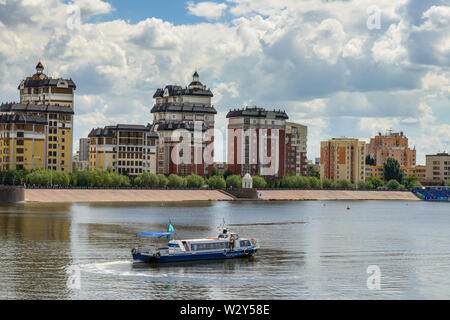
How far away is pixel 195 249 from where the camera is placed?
230ft

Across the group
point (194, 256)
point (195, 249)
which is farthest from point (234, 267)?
point (195, 249)

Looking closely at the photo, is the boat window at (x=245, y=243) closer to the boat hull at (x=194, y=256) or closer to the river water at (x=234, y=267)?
the boat hull at (x=194, y=256)

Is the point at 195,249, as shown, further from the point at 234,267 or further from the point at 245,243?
the point at 245,243

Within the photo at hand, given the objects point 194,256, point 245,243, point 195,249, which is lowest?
point 194,256

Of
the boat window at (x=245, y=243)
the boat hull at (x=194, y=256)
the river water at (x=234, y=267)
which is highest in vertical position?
the boat window at (x=245, y=243)

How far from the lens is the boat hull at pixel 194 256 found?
67.8 meters

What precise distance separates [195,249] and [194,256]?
0.70m

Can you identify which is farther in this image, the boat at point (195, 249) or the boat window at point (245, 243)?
the boat window at point (245, 243)

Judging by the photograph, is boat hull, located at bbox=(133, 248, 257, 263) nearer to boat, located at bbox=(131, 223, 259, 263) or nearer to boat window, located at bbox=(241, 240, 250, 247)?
boat, located at bbox=(131, 223, 259, 263)

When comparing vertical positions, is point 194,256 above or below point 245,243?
below

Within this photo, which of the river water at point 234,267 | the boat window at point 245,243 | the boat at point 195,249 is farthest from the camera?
the boat window at point 245,243

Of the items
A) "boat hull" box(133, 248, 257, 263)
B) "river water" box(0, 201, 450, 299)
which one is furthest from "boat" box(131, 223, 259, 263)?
"river water" box(0, 201, 450, 299)

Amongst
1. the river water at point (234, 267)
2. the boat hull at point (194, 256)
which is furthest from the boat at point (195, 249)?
the river water at point (234, 267)
